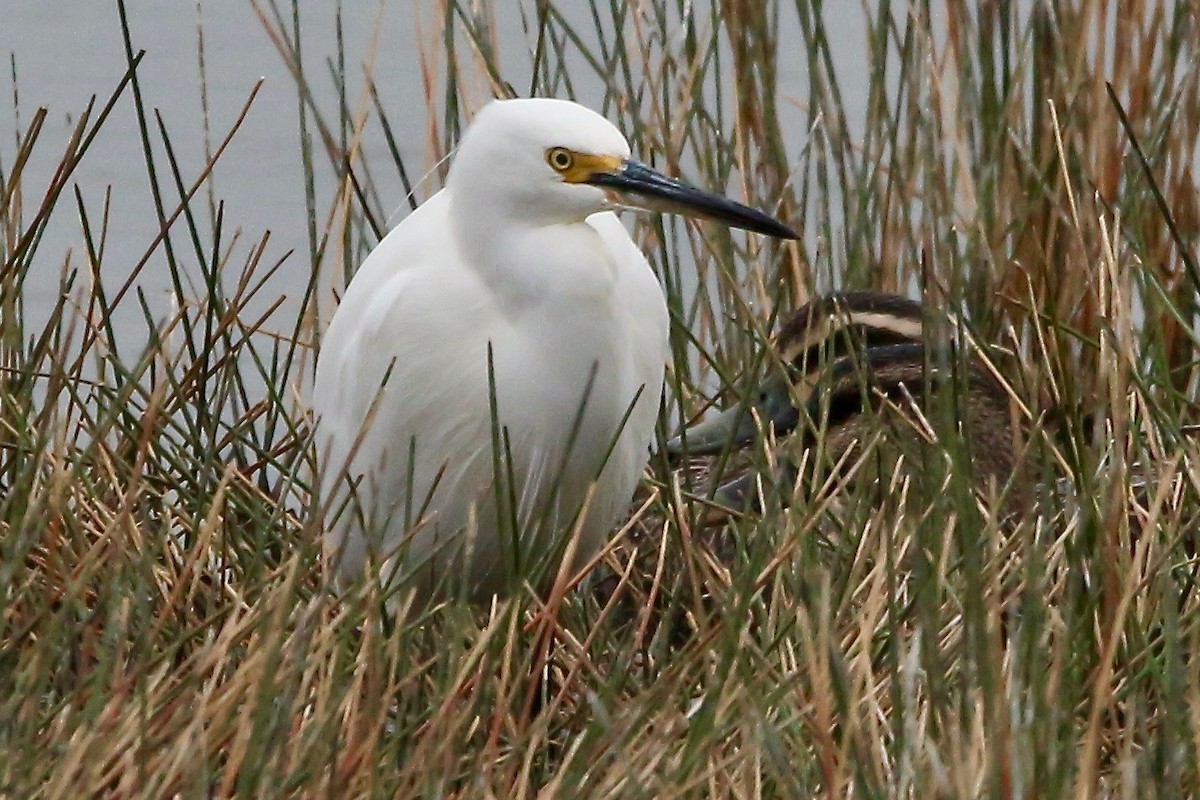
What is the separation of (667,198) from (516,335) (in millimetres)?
289

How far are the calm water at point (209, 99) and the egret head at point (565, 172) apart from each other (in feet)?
9.76

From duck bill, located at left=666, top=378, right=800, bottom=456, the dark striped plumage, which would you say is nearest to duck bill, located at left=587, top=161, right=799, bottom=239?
the dark striped plumage

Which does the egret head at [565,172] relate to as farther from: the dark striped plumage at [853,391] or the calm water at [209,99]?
the calm water at [209,99]

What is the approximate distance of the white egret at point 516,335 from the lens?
8.97 feet

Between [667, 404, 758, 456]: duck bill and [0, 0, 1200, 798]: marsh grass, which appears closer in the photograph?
[0, 0, 1200, 798]: marsh grass

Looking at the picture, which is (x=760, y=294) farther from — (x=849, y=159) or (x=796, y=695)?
(x=796, y=695)

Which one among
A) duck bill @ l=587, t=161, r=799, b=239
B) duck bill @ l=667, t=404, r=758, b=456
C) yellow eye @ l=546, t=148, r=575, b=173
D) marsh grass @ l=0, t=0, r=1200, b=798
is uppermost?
yellow eye @ l=546, t=148, r=575, b=173

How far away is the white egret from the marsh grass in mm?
149

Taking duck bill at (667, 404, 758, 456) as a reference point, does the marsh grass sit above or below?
A: above

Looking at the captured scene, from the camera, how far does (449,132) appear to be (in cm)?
366

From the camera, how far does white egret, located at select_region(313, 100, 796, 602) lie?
273 centimetres

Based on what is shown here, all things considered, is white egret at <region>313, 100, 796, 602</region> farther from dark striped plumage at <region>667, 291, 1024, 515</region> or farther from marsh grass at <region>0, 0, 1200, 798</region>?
dark striped plumage at <region>667, 291, 1024, 515</region>

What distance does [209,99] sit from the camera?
21.2ft

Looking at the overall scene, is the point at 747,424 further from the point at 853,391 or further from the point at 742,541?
the point at 742,541
